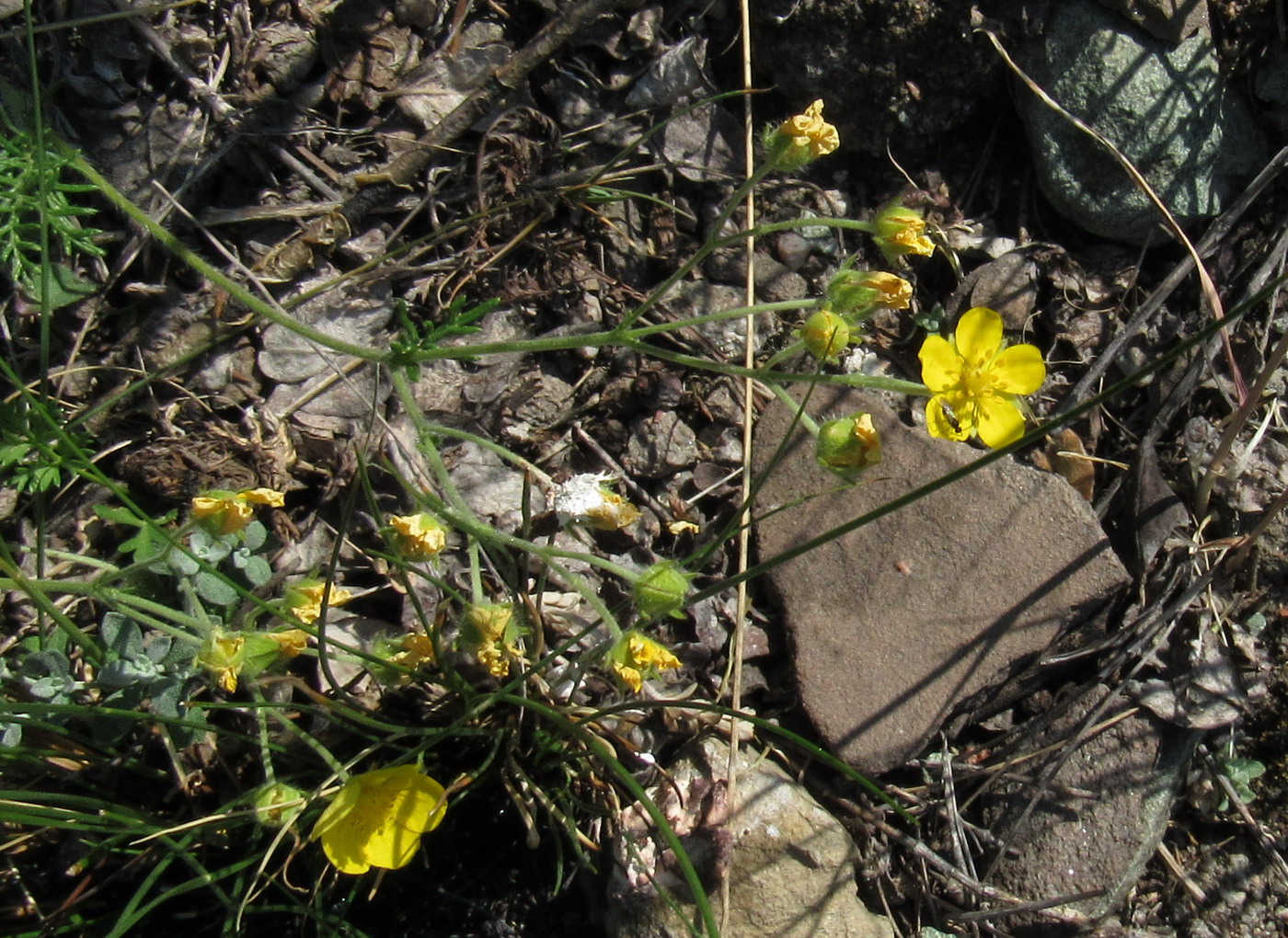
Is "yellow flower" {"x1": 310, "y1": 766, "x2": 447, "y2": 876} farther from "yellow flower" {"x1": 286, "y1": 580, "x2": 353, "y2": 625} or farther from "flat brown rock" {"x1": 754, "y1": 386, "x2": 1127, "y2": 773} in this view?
"flat brown rock" {"x1": 754, "y1": 386, "x2": 1127, "y2": 773}

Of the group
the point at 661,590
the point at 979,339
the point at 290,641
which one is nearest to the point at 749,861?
the point at 661,590

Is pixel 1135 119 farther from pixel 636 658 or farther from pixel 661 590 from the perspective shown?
pixel 636 658

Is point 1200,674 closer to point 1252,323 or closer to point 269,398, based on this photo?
point 1252,323

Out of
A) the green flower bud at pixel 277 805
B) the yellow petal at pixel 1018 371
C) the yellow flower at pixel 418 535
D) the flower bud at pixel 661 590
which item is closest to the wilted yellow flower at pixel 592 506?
the flower bud at pixel 661 590

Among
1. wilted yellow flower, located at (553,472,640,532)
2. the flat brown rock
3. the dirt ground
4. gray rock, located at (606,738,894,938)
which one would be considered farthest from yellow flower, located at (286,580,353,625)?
the flat brown rock

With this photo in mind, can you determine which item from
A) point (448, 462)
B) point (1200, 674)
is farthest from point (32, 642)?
point (1200, 674)

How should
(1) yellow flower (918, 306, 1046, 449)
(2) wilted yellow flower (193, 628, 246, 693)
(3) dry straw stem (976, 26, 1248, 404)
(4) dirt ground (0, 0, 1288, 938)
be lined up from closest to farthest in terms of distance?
1. (2) wilted yellow flower (193, 628, 246, 693)
2. (1) yellow flower (918, 306, 1046, 449)
3. (4) dirt ground (0, 0, 1288, 938)
4. (3) dry straw stem (976, 26, 1248, 404)
